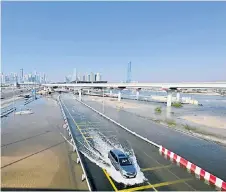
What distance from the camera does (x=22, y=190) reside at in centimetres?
1536

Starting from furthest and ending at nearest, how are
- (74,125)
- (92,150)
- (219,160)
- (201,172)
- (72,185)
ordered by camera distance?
(74,125), (92,150), (219,160), (201,172), (72,185)

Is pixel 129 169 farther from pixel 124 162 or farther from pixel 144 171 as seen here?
pixel 144 171

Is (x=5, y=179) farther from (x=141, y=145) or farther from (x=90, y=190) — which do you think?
(x=141, y=145)

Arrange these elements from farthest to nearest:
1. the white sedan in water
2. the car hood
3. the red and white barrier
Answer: the car hood, the white sedan in water, the red and white barrier

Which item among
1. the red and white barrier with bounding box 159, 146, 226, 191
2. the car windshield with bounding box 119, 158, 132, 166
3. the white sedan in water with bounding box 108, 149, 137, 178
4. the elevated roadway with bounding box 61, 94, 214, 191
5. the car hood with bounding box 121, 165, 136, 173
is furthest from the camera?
the car windshield with bounding box 119, 158, 132, 166

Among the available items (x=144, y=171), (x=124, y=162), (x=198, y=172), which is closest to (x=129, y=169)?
(x=124, y=162)

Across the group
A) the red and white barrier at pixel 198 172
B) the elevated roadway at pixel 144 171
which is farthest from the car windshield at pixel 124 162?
the red and white barrier at pixel 198 172

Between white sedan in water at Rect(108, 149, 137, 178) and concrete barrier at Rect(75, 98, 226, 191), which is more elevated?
white sedan in water at Rect(108, 149, 137, 178)

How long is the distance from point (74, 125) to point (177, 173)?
78.2ft

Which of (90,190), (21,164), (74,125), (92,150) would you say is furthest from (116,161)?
(74,125)

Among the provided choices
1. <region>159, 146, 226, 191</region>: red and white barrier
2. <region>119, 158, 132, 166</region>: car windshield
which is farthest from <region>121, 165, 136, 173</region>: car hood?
<region>159, 146, 226, 191</region>: red and white barrier

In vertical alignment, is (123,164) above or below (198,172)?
above

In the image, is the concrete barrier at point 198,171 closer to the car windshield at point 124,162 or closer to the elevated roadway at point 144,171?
the elevated roadway at point 144,171

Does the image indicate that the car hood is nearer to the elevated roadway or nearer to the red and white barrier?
the elevated roadway
